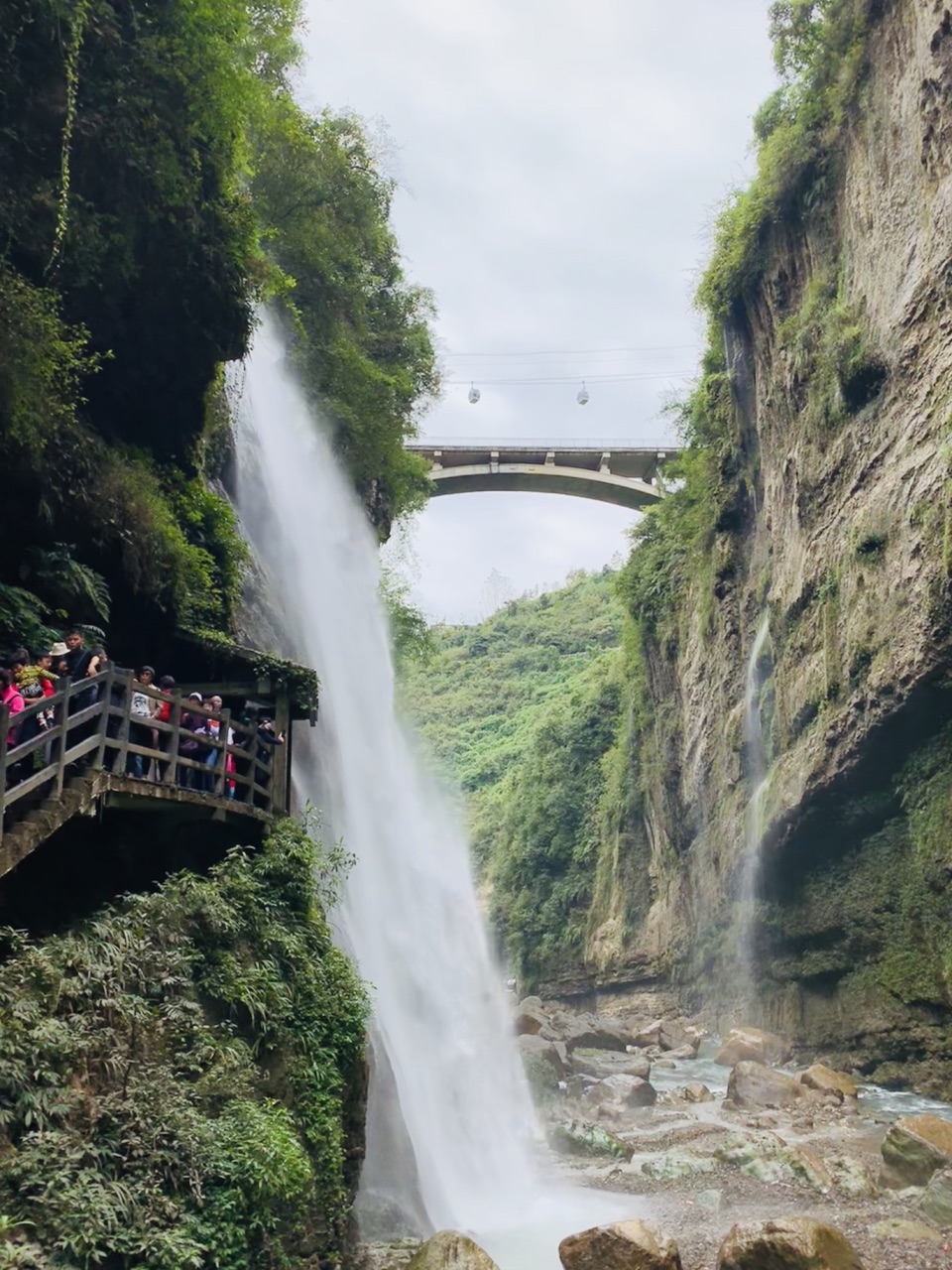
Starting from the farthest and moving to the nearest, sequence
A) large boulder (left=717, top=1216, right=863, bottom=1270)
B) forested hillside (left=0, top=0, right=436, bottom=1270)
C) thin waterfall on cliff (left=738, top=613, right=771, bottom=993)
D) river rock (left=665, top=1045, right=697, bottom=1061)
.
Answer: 1. river rock (left=665, top=1045, right=697, bottom=1061)
2. thin waterfall on cliff (left=738, top=613, right=771, bottom=993)
3. large boulder (left=717, top=1216, right=863, bottom=1270)
4. forested hillside (left=0, top=0, right=436, bottom=1270)

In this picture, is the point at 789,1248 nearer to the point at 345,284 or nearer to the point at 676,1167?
the point at 676,1167

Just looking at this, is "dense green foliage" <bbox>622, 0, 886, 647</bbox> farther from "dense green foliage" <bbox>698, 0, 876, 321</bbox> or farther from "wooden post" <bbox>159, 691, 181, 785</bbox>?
"wooden post" <bbox>159, 691, 181, 785</bbox>

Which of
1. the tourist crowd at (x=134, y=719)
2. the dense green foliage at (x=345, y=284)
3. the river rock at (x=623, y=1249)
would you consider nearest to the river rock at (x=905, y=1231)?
the river rock at (x=623, y=1249)

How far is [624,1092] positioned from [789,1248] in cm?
1163

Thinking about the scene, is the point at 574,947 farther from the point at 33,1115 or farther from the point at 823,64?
the point at 33,1115

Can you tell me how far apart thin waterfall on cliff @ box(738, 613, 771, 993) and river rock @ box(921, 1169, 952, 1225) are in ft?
42.1

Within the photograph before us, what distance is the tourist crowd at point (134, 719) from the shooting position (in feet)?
24.2

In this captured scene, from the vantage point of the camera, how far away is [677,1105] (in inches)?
752

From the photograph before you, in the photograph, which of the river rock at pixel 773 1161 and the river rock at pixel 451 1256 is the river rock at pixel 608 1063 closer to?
the river rock at pixel 773 1161

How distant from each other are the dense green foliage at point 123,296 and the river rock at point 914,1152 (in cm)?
1140

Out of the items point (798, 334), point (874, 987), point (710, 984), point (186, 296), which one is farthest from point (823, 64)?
point (710, 984)

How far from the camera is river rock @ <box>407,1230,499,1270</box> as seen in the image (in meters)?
8.20

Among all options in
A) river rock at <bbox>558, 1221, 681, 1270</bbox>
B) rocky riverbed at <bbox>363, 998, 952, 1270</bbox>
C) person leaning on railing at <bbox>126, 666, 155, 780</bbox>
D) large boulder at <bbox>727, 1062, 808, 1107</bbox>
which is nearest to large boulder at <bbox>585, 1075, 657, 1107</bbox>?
rocky riverbed at <bbox>363, 998, 952, 1270</bbox>

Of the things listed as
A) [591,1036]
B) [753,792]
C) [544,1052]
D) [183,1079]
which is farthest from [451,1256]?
[591,1036]
